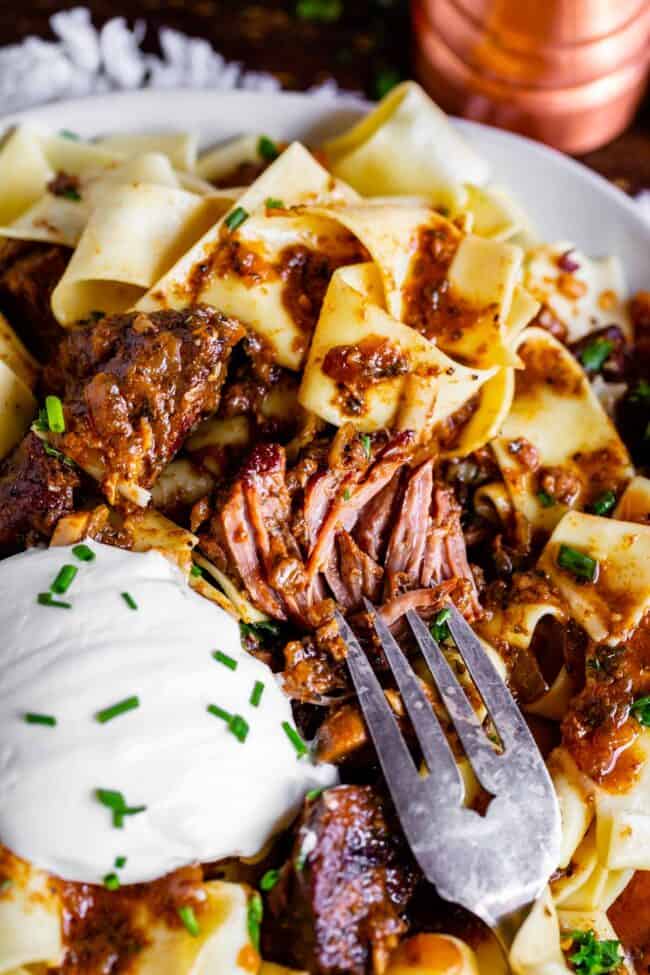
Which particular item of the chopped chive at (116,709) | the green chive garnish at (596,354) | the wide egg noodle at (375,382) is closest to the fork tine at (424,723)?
the wide egg noodle at (375,382)

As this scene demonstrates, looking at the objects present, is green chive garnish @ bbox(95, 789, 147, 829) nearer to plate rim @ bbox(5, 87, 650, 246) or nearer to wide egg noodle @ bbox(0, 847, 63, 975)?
wide egg noodle @ bbox(0, 847, 63, 975)

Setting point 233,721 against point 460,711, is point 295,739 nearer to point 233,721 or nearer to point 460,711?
point 233,721

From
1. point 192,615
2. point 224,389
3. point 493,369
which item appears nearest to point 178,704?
point 192,615

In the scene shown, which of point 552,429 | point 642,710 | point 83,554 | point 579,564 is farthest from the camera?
point 552,429

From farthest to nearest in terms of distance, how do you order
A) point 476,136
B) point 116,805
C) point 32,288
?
1. point 476,136
2. point 32,288
3. point 116,805

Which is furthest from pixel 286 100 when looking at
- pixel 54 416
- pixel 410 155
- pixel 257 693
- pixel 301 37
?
pixel 257 693
